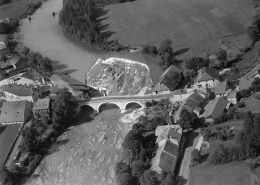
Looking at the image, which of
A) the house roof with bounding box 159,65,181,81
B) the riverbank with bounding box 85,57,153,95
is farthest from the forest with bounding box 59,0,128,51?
the house roof with bounding box 159,65,181,81

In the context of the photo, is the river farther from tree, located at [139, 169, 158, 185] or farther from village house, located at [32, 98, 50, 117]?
tree, located at [139, 169, 158, 185]

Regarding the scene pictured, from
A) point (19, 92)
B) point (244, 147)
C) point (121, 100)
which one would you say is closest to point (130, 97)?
point (121, 100)

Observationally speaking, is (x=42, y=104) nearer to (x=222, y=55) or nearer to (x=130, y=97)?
(x=130, y=97)

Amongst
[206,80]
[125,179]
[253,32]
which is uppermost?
[253,32]

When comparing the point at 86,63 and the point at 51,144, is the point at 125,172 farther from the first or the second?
the point at 86,63

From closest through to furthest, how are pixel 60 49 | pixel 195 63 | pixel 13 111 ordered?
pixel 13 111, pixel 195 63, pixel 60 49

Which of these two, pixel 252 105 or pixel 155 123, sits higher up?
pixel 252 105

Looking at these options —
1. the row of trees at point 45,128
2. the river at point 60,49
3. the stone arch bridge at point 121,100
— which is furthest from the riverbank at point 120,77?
the row of trees at point 45,128
